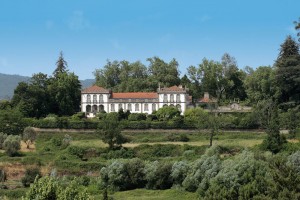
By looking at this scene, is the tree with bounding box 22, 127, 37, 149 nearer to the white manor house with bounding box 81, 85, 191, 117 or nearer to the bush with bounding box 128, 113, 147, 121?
the bush with bounding box 128, 113, 147, 121

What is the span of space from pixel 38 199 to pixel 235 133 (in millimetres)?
36200

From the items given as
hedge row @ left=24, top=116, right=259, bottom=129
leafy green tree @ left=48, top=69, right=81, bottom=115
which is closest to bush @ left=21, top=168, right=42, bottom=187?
hedge row @ left=24, top=116, right=259, bottom=129

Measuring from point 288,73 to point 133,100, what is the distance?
18660 millimetres

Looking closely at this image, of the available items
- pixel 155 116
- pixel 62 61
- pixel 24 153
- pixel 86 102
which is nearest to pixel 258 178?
pixel 24 153

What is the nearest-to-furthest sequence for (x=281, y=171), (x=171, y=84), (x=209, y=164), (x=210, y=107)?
(x=281, y=171), (x=209, y=164), (x=210, y=107), (x=171, y=84)

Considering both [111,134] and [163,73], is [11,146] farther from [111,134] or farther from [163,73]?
[163,73]

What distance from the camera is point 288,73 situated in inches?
2269

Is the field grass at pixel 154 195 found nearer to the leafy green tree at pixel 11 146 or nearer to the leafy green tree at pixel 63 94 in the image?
the leafy green tree at pixel 11 146

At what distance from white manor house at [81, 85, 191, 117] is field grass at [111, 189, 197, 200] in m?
29.5

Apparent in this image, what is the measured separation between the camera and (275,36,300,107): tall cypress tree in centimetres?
5766

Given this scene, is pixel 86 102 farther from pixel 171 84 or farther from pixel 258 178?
pixel 258 178

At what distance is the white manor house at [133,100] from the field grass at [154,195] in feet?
96.7

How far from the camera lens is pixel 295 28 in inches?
1683

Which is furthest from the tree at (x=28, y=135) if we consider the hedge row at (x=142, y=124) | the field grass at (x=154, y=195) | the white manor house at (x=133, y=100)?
the field grass at (x=154, y=195)
